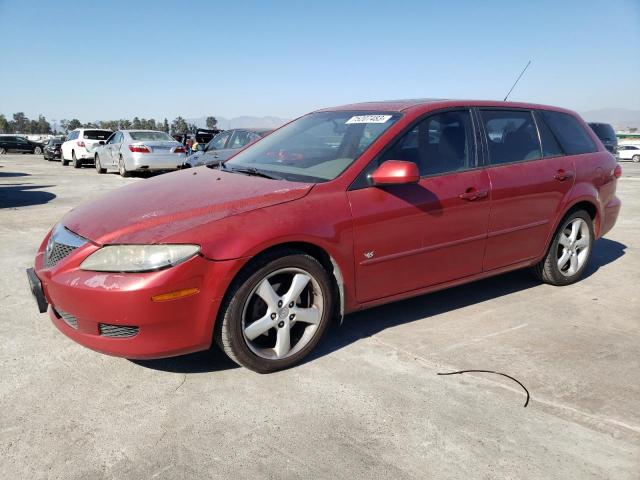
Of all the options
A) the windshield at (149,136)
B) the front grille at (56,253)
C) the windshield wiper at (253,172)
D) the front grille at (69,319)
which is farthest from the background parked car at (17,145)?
the front grille at (69,319)

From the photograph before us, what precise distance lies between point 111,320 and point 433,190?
2144 millimetres

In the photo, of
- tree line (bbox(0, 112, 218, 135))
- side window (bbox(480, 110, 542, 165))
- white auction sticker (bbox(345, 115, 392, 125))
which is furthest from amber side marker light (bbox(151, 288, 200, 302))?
tree line (bbox(0, 112, 218, 135))

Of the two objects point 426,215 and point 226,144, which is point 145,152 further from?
point 426,215

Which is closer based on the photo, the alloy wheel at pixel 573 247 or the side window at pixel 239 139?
the alloy wheel at pixel 573 247

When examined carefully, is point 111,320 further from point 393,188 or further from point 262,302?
point 393,188

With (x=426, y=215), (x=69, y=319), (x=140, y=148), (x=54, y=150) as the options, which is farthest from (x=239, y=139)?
(x=54, y=150)

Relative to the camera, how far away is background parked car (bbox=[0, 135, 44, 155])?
3606 cm

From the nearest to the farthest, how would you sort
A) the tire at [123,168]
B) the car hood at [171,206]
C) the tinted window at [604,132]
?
the car hood at [171,206]
the tire at [123,168]
the tinted window at [604,132]

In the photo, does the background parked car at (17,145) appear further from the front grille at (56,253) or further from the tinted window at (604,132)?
the front grille at (56,253)

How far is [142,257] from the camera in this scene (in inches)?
102

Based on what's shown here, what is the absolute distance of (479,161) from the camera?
383 cm

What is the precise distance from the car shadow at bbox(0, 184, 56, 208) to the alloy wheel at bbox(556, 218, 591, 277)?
8.67m

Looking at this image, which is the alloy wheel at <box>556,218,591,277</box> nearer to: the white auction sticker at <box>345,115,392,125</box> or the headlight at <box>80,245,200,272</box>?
the white auction sticker at <box>345,115,392,125</box>

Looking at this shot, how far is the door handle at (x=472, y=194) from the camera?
11.9ft
